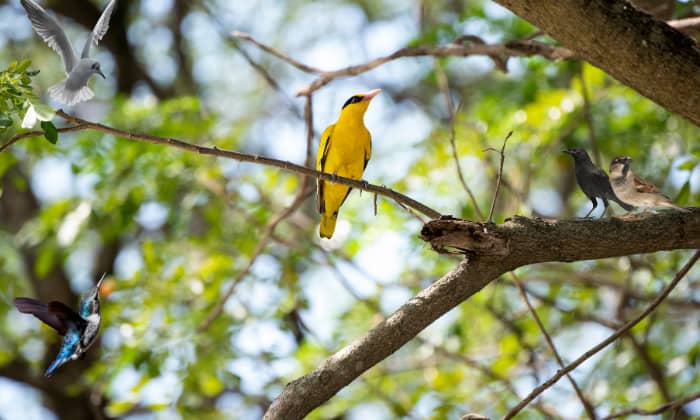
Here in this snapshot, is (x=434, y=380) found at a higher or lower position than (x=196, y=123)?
lower

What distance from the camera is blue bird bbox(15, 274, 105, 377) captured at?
2.33 meters

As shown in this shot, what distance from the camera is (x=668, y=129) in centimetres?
611

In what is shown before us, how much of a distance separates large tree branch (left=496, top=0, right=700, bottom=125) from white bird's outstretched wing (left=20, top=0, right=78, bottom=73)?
163cm

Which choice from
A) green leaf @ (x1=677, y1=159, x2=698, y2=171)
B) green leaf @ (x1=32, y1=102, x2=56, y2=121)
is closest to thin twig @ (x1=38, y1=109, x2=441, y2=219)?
green leaf @ (x1=32, y1=102, x2=56, y2=121)

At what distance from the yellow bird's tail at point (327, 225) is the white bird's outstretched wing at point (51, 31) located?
3.15 metres

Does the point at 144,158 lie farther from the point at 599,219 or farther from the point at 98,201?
the point at 599,219

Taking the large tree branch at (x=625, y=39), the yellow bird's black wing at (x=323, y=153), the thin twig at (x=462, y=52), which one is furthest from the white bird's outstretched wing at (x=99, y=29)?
the yellow bird's black wing at (x=323, y=153)

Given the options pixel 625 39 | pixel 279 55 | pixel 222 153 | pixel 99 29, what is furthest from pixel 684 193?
pixel 99 29

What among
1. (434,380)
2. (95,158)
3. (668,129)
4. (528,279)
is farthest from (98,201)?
(668,129)

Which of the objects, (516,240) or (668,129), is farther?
(668,129)

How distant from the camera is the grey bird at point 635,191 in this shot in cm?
300

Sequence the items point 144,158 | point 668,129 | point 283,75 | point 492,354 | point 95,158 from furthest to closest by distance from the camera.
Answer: point 283,75
point 492,354
point 668,129
point 144,158
point 95,158

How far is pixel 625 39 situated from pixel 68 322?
2.26m

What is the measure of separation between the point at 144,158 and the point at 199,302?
4.29 ft
